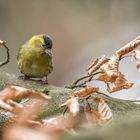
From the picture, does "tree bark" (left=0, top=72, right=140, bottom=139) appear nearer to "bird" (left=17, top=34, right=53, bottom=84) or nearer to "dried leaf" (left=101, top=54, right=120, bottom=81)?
"dried leaf" (left=101, top=54, right=120, bottom=81)

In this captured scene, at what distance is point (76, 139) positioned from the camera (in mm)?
1661

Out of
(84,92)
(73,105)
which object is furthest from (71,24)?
(73,105)

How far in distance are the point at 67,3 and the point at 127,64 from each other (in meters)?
3.18

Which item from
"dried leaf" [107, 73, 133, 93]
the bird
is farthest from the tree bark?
the bird

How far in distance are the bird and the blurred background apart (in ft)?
15.1

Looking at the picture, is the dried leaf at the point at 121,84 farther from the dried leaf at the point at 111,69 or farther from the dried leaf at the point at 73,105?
the dried leaf at the point at 73,105

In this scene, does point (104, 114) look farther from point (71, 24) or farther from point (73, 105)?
point (71, 24)

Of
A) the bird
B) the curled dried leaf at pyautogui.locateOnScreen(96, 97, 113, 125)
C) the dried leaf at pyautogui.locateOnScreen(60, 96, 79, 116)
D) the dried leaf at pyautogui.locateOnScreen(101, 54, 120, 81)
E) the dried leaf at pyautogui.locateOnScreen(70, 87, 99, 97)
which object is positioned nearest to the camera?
the dried leaf at pyautogui.locateOnScreen(60, 96, 79, 116)

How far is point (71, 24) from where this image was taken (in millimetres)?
11023

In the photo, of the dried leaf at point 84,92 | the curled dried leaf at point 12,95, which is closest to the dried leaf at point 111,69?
the dried leaf at point 84,92

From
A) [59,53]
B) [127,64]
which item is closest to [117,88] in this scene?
[127,64]

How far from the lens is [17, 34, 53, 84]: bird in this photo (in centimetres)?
482

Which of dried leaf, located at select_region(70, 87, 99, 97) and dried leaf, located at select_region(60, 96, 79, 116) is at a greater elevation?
dried leaf, located at select_region(70, 87, 99, 97)

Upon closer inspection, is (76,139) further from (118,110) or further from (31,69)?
(31,69)
